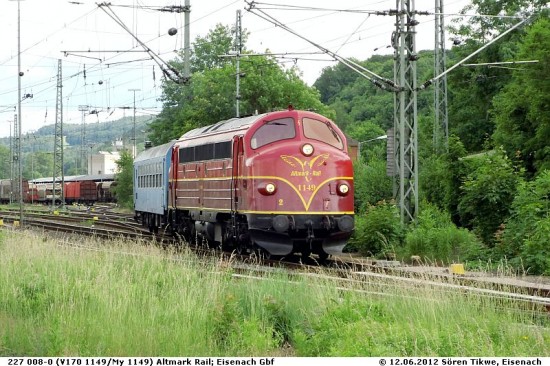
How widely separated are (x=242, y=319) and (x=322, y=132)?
10711mm

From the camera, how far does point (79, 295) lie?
12.7 metres

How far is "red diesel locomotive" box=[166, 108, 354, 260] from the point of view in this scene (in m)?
20.7

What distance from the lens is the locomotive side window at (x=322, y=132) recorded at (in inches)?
846

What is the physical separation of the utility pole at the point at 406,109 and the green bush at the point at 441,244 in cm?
135

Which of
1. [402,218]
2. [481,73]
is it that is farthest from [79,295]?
[481,73]

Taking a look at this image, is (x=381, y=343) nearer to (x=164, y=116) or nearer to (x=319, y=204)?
(x=319, y=204)

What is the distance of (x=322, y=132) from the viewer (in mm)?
21672

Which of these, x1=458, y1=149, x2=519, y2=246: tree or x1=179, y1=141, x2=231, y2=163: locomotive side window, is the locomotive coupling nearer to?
x1=179, y1=141, x2=231, y2=163: locomotive side window

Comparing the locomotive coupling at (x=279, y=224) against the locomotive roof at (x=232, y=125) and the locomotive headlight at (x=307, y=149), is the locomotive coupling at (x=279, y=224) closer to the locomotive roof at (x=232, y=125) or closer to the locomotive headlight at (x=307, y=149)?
the locomotive headlight at (x=307, y=149)

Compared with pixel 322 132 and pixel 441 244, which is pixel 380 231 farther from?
pixel 322 132

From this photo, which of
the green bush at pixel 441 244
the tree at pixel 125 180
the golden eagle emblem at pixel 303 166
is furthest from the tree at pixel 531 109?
the tree at pixel 125 180

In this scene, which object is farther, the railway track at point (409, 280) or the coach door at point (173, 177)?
the coach door at point (173, 177)

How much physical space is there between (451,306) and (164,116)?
69.4 meters

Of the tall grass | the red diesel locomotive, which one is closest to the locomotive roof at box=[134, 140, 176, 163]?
the red diesel locomotive
